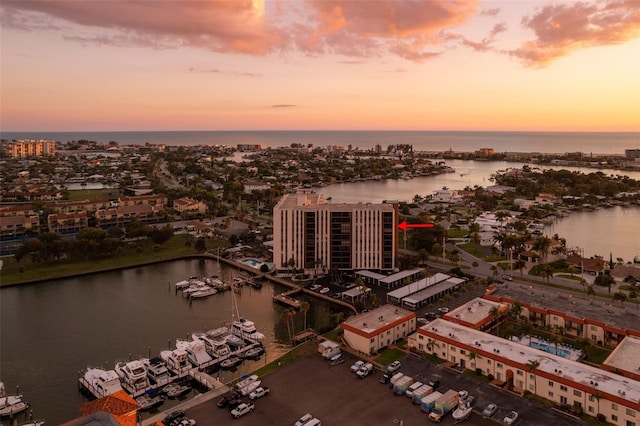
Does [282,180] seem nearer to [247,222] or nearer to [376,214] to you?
[247,222]

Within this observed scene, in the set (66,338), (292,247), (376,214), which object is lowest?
(66,338)

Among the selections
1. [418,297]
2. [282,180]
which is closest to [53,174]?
[282,180]

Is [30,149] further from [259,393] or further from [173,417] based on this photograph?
[259,393]

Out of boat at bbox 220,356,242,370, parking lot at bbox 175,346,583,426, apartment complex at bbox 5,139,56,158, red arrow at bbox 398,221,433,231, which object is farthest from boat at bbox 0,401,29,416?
apartment complex at bbox 5,139,56,158

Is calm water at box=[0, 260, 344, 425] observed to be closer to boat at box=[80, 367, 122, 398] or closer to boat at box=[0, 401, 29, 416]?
boat at box=[0, 401, 29, 416]

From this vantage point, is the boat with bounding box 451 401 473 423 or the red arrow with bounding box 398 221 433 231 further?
the red arrow with bounding box 398 221 433 231

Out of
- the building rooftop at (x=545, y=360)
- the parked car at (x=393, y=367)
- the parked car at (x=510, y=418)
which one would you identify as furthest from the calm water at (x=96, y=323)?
the parked car at (x=510, y=418)

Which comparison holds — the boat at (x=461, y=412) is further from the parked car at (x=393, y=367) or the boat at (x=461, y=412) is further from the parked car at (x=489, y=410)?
the parked car at (x=393, y=367)
